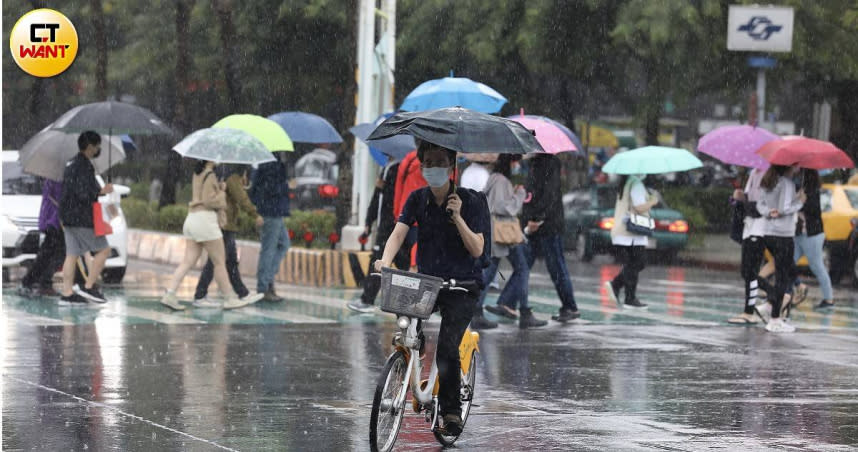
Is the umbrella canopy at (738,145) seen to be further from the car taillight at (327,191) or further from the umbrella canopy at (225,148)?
the car taillight at (327,191)

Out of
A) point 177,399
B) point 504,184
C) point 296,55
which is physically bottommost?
point 177,399

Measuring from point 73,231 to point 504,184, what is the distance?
458 centimetres

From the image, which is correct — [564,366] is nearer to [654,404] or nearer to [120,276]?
[654,404]

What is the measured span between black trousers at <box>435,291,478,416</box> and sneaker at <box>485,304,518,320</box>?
7202 mm

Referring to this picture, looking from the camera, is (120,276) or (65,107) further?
(65,107)

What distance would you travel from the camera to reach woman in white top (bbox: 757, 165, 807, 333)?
14.0 m

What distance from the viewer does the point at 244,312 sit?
50.1ft

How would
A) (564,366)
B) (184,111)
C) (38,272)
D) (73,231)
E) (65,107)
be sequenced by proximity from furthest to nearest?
(65,107), (184,111), (38,272), (73,231), (564,366)

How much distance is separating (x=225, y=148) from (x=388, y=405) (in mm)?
7843

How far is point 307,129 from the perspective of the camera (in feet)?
55.8

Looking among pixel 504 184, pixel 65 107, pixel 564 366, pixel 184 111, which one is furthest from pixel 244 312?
pixel 65 107

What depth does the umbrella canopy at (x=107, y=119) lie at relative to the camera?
1541cm

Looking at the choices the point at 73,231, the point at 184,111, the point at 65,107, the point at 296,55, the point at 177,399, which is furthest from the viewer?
the point at 65,107

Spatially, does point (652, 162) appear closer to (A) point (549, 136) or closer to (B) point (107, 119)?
(A) point (549, 136)
